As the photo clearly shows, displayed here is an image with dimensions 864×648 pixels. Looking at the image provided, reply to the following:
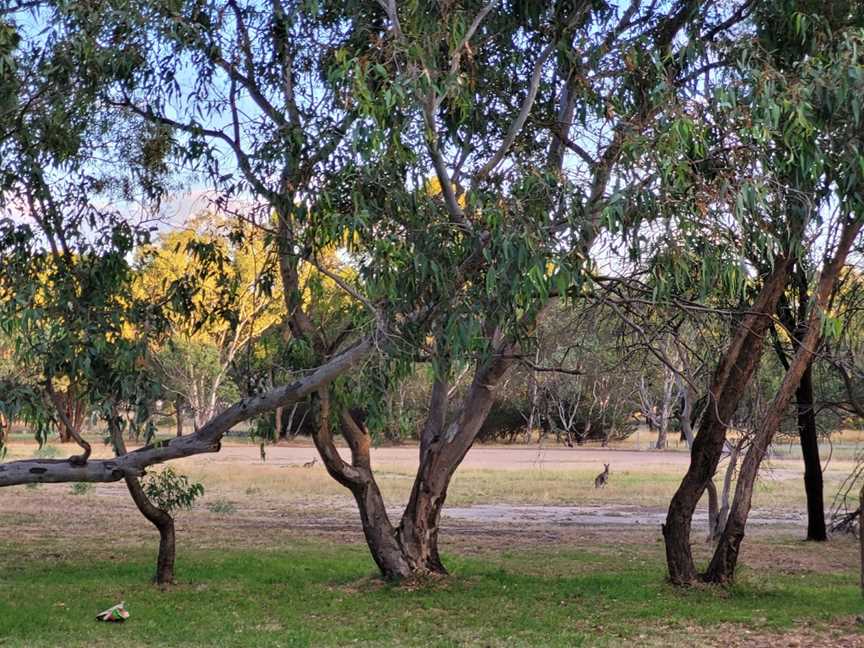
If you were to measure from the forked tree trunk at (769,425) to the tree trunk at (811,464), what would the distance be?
5.09 m

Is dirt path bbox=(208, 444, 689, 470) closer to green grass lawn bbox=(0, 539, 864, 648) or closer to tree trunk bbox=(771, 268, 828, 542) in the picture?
tree trunk bbox=(771, 268, 828, 542)

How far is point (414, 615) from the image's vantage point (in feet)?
38.2

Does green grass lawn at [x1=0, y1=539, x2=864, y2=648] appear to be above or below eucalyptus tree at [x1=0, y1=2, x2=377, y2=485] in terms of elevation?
below

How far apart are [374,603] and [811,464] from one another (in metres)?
9.38

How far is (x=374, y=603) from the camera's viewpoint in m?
12.3

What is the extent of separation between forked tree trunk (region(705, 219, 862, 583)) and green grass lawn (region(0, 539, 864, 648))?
35 cm

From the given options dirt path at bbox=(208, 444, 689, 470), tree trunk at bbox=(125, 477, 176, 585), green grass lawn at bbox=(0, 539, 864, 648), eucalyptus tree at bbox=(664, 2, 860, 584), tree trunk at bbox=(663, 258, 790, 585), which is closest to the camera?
eucalyptus tree at bbox=(664, 2, 860, 584)

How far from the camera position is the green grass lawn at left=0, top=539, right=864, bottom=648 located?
10547 millimetres

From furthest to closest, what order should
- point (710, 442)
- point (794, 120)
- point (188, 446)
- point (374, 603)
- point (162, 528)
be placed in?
1. point (710, 442)
2. point (162, 528)
3. point (374, 603)
4. point (188, 446)
5. point (794, 120)

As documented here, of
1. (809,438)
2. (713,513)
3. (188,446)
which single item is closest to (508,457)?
(809,438)

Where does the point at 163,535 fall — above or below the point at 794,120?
below

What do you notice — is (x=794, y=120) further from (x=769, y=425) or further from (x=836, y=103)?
(x=769, y=425)

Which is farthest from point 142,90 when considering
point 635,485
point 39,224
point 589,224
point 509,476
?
point 509,476

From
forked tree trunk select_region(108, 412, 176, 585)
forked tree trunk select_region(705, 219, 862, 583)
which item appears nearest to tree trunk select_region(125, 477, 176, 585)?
forked tree trunk select_region(108, 412, 176, 585)
